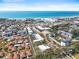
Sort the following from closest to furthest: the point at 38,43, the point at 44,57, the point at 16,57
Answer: the point at 44,57, the point at 16,57, the point at 38,43

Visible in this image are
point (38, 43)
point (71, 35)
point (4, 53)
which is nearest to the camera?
point (4, 53)

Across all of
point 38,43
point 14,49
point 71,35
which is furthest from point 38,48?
point 71,35

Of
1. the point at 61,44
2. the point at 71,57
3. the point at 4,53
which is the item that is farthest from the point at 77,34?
the point at 4,53

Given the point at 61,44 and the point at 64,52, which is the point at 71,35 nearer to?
the point at 61,44

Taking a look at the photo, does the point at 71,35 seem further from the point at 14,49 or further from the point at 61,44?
the point at 14,49

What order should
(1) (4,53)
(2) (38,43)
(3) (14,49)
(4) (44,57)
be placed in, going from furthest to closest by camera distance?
(2) (38,43)
(3) (14,49)
(1) (4,53)
(4) (44,57)

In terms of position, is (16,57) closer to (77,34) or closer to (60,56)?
(60,56)

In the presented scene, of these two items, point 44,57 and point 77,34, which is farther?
point 77,34

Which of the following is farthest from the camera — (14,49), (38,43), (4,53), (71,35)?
(71,35)

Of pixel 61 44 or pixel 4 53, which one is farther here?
pixel 61 44
